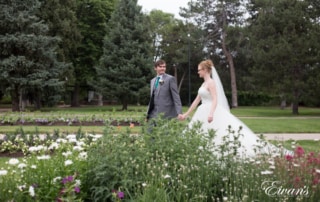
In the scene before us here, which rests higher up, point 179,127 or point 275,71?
point 275,71

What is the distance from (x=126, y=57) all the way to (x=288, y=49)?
38.7ft

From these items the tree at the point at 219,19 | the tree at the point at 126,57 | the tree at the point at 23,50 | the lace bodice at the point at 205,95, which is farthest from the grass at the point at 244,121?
the tree at the point at 219,19

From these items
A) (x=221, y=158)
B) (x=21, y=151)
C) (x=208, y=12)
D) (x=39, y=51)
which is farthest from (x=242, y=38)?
(x=221, y=158)

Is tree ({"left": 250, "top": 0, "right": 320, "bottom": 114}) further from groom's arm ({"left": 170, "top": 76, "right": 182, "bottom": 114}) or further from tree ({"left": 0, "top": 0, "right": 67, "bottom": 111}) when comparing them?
groom's arm ({"left": 170, "top": 76, "right": 182, "bottom": 114})

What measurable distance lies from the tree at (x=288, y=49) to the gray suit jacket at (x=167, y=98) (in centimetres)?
1975

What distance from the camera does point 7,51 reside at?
24359 mm

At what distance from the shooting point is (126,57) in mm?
28359

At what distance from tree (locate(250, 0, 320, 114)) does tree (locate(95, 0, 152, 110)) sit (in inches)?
338

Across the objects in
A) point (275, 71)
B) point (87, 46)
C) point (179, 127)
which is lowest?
point (179, 127)

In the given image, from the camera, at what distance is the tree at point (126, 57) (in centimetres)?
2727

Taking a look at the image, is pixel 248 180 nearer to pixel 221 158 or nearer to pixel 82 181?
pixel 221 158

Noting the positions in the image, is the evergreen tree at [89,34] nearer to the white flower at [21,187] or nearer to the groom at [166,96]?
the groom at [166,96]

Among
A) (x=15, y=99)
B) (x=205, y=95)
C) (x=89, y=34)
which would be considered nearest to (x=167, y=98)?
(x=205, y=95)

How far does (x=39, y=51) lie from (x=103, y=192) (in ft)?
74.4
